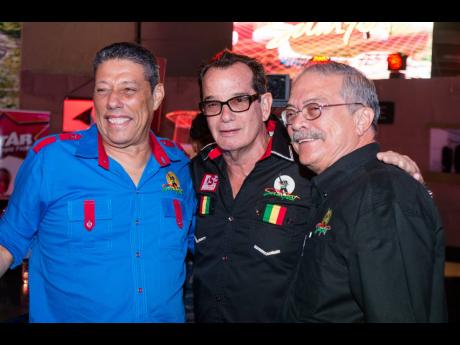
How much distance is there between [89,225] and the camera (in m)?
2.18

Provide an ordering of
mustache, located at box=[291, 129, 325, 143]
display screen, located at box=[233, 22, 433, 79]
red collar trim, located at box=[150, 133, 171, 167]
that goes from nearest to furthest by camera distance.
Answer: mustache, located at box=[291, 129, 325, 143] < red collar trim, located at box=[150, 133, 171, 167] < display screen, located at box=[233, 22, 433, 79]

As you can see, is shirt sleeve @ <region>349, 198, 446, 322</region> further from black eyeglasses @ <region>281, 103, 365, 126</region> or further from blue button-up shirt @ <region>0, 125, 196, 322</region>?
blue button-up shirt @ <region>0, 125, 196, 322</region>

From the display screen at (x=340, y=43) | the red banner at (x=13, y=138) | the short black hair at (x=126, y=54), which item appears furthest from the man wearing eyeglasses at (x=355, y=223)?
the display screen at (x=340, y=43)

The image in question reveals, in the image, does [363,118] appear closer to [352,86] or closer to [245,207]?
[352,86]

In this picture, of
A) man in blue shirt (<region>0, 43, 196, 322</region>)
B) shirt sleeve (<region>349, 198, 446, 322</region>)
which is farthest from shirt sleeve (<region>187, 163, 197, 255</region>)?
shirt sleeve (<region>349, 198, 446, 322</region>)

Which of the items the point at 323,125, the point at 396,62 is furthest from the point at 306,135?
the point at 396,62

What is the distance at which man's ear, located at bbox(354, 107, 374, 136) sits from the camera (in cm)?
188

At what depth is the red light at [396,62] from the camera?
797 centimetres

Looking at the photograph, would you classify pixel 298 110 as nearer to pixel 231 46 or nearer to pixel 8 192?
pixel 8 192

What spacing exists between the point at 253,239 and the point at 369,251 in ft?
3.11

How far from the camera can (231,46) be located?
9227 mm

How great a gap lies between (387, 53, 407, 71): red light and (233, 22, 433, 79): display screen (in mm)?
362

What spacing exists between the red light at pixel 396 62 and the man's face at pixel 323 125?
261 inches
